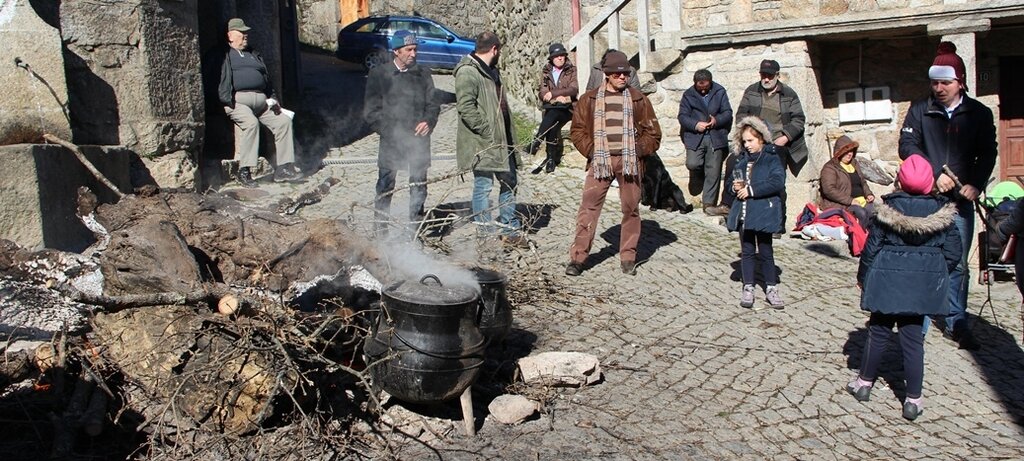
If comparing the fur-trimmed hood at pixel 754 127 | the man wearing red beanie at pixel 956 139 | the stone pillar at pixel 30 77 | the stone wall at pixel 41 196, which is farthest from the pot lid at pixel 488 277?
the stone pillar at pixel 30 77

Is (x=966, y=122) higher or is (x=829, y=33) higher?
(x=829, y=33)

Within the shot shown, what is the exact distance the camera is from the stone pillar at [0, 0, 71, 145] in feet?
22.4

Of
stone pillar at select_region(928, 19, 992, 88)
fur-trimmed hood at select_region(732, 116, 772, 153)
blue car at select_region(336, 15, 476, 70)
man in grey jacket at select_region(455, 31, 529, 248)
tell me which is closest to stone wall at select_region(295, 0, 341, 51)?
blue car at select_region(336, 15, 476, 70)

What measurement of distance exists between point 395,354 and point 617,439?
1.18 m

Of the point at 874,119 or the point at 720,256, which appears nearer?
the point at 720,256

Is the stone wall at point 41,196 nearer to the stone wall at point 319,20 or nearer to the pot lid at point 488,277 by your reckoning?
the pot lid at point 488,277

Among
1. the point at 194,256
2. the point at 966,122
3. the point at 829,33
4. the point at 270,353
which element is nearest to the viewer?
the point at 270,353

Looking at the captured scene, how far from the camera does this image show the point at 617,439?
15.0 feet

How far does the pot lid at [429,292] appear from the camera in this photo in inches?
175

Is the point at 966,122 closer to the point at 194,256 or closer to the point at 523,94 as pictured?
the point at 194,256

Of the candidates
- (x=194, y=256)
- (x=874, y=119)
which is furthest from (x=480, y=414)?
(x=874, y=119)

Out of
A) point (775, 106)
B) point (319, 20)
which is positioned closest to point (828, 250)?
point (775, 106)

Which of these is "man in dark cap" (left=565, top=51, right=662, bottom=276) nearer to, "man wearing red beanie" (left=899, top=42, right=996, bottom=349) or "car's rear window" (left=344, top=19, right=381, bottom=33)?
"man wearing red beanie" (left=899, top=42, right=996, bottom=349)

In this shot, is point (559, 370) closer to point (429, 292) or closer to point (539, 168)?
point (429, 292)
